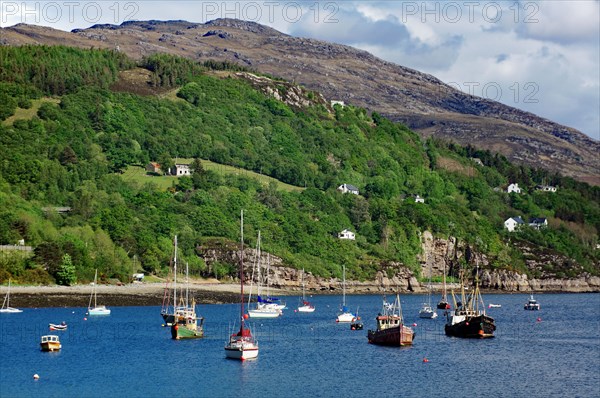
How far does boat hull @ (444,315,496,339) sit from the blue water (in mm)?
1367

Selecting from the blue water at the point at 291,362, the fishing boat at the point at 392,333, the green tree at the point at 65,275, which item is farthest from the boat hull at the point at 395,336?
the green tree at the point at 65,275

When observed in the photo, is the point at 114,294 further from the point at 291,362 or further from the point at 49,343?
the point at 291,362

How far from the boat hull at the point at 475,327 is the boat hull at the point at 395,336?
10.6 m

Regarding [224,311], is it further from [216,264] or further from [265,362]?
[265,362]

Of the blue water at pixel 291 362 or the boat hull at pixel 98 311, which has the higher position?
the boat hull at pixel 98 311

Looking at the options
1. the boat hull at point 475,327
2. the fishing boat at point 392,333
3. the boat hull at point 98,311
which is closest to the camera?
the fishing boat at point 392,333

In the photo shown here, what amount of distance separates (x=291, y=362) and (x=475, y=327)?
27.1 meters

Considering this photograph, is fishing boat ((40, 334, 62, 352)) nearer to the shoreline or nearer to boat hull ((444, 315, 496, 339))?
boat hull ((444, 315, 496, 339))

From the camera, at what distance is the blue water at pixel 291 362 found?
67.8m

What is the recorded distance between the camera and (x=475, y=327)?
102188mm

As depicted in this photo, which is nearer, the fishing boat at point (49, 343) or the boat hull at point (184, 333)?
the fishing boat at point (49, 343)

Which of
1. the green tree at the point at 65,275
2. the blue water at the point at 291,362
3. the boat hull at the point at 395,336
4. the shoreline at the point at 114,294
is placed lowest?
the blue water at the point at 291,362

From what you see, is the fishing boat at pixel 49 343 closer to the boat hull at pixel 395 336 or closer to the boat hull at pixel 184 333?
the boat hull at pixel 184 333

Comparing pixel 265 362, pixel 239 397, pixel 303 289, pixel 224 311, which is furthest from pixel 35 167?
pixel 239 397
